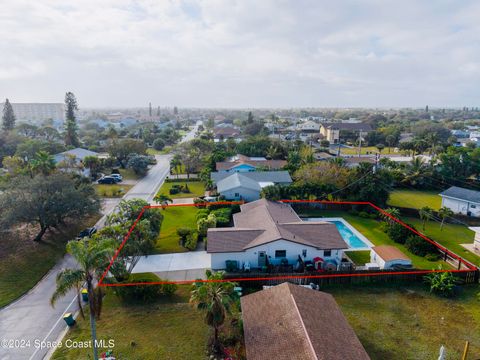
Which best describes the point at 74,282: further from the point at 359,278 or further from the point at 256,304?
the point at 359,278

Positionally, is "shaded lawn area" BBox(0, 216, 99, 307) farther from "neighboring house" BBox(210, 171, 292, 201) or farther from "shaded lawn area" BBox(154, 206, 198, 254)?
"neighboring house" BBox(210, 171, 292, 201)

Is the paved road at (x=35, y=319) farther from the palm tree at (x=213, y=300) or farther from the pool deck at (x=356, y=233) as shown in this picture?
the pool deck at (x=356, y=233)

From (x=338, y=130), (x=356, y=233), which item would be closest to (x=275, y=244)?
(x=356, y=233)

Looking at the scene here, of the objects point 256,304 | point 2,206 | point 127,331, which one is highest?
point 2,206

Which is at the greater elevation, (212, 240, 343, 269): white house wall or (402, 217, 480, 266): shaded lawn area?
(212, 240, 343, 269): white house wall

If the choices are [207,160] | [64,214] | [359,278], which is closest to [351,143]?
[207,160]

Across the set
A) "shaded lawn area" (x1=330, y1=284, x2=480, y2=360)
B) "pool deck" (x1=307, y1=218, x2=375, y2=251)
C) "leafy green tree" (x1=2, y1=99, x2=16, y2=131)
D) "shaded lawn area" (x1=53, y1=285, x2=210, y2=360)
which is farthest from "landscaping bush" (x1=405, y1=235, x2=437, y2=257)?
"leafy green tree" (x1=2, y1=99, x2=16, y2=131)
